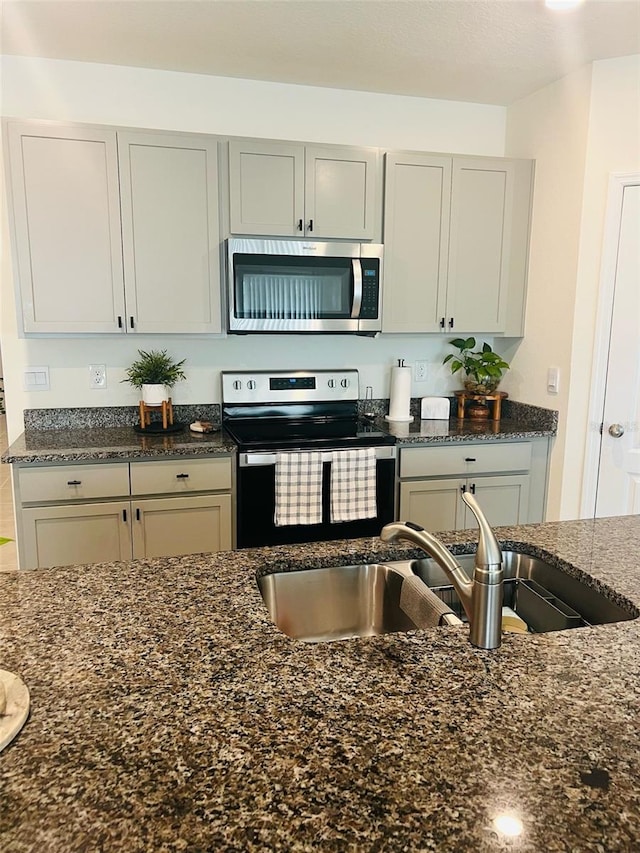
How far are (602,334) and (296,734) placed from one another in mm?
2736

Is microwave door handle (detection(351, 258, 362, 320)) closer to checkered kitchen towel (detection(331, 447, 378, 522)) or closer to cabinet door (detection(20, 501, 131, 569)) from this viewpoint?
checkered kitchen towel (detection(331, 447, 378, 522))

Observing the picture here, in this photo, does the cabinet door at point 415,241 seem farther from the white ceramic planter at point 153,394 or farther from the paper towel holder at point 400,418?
the white ceramic planter at point 153,394

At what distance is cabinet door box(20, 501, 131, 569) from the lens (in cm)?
261

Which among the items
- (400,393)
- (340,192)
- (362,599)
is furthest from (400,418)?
(362,599)

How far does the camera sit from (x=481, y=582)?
3.41ft

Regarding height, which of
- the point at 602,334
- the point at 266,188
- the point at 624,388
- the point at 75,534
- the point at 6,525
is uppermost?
the point at 266,188

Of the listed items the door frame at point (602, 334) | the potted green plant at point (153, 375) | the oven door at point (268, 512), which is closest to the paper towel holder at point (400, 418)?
the oven door at point (268, 512)

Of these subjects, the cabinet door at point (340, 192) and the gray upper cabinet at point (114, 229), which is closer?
the gray upper cabinet at point (114, 229)

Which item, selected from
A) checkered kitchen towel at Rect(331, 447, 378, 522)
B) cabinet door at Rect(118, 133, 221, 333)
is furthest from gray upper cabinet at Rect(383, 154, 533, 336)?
cabinet door at Rect(118, 133, 221, 333)

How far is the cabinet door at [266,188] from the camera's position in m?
2.90

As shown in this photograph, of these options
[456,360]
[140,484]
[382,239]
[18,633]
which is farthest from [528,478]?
[18,633]

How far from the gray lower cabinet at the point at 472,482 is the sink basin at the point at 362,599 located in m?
1.51

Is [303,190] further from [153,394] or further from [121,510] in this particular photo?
[121,510]

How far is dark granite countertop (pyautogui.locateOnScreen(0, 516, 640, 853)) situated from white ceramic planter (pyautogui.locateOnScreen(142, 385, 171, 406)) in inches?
72.8
